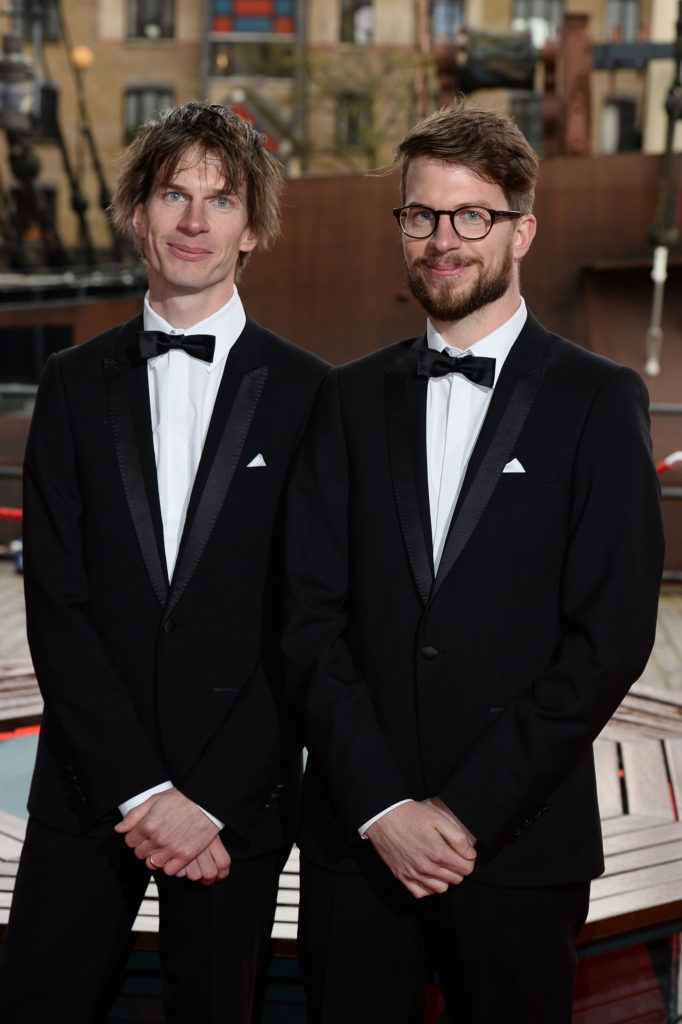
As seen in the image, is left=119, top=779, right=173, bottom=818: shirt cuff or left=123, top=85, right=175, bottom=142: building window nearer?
left=119, top=779, right=173, bottom=818: shirt cuff

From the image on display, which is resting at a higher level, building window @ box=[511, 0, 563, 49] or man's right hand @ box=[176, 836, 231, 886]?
building window @ box=[511, 0, 563, 49]

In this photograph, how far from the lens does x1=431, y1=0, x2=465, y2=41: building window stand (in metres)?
33.2

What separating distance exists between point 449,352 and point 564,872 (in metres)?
0.94

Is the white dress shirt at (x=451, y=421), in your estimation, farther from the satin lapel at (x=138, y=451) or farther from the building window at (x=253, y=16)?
the building window at (x=253, y=16)

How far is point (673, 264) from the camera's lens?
35.1 feet

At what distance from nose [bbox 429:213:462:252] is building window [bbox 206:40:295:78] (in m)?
32.4

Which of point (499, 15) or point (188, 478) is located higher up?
point (499, 15)

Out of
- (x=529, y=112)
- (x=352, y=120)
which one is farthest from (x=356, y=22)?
(x=529, y=112)

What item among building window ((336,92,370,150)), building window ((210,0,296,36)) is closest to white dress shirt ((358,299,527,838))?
building window ((336,92,370,150))

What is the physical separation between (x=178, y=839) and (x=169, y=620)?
40 centimetres

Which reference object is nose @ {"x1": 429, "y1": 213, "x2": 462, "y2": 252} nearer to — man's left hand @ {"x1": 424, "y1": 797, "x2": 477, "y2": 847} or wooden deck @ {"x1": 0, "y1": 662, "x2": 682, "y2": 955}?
man's left hand @ {"x1": 424, "y1": 797, "x2": 477, "y2": 847}

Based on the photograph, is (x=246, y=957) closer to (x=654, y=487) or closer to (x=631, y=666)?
(x=631, y=666)

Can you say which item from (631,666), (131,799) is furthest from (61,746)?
(631,666)

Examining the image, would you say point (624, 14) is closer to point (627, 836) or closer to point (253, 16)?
point (253, 16)
